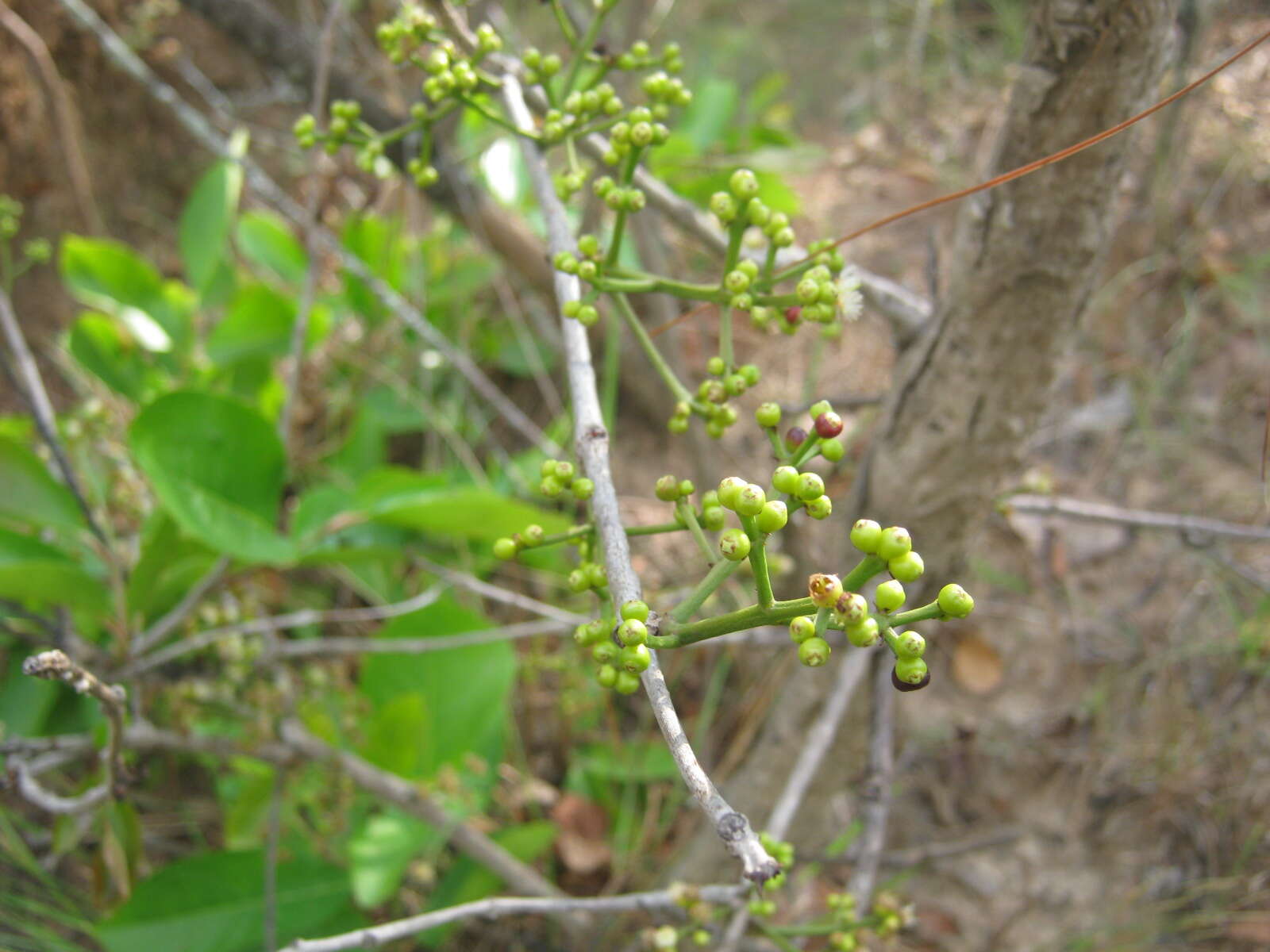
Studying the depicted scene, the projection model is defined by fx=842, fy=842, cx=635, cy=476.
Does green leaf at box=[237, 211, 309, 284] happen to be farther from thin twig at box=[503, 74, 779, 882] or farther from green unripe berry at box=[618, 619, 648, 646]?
green unripe berry at box=[618, 619, 648, 646]

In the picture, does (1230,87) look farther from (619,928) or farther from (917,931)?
(619,928)

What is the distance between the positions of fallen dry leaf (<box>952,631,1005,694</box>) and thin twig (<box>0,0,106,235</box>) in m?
3.03

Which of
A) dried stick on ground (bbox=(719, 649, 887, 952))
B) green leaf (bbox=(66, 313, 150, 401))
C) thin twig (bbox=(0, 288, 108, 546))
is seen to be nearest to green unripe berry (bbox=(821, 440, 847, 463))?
dried stick on ground (bbox=(719, 649, 887, 952))

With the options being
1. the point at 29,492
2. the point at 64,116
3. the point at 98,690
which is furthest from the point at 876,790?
the point at 64,116

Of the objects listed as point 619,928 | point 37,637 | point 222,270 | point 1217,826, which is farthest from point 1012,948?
point 222,270

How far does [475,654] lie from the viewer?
188 cm

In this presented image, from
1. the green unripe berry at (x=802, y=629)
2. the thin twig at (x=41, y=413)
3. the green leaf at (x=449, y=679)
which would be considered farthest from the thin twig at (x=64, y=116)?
the green unripe berry at (x=802, y=629)

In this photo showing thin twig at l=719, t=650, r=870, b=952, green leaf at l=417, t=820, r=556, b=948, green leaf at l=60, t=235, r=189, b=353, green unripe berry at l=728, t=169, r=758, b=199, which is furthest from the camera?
green leaf at l=60, t=235, r=189, b=353

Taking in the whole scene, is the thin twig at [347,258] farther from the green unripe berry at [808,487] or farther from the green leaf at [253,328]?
the green unripe berry at [808,487]

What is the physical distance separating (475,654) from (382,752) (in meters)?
0.28

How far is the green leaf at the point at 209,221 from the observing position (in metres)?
2.36

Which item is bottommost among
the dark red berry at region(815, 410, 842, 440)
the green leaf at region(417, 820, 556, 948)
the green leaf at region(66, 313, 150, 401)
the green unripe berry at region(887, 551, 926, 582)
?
the green leaf at region(417, 820, 556, 948)

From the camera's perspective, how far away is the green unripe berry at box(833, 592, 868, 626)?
0.55m

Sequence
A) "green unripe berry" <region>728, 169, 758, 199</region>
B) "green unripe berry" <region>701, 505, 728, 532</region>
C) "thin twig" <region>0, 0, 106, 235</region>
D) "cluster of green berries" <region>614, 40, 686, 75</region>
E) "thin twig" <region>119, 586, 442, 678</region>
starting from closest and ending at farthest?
"green unripe berry" <region>701, 505, 728, 532</region>
"green unripe berry" <region>728, 169, 758, 199</region>
"cluster of green berries" <region>614, 40, 686, 75</region>
"thin twig" <region>119, 586, 442, 678</region>
"thin twig" <region>0, 0, 106, 235</region>
